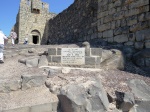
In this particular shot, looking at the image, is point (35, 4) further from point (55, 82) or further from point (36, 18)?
point (55, 82)

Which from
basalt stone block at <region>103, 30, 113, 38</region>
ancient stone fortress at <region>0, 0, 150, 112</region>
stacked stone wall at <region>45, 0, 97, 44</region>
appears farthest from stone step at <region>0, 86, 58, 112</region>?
stacked stone wall at <region>45, 0, 97, 44</region>

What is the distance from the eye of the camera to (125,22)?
21.8ft

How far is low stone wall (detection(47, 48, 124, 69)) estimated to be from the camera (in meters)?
5.12

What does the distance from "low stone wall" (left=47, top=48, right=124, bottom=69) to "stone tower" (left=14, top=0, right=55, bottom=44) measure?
55.2ft

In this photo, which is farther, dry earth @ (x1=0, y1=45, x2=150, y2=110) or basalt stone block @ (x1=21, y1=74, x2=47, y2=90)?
dry earth @ (x1=0, y1=45, x2=150, y2=110)

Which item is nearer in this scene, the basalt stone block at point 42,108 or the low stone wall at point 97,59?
the basalt stone block at point 42,108

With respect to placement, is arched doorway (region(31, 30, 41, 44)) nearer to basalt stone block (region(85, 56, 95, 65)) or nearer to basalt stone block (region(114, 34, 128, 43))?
basalt stone block (region(114, 34, 128, 43))

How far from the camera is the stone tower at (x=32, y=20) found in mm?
21422

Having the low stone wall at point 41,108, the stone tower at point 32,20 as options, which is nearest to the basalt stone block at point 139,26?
the low stone wall at point 41,108

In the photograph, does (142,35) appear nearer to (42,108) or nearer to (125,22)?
(125,22)

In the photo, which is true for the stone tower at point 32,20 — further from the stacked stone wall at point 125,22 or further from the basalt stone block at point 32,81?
the basalt stone block at point 32,81

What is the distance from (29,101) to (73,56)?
201 centimetres

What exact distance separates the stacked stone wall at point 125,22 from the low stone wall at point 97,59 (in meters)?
1.17

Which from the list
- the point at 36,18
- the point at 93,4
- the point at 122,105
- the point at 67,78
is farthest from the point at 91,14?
the point at 36,18
